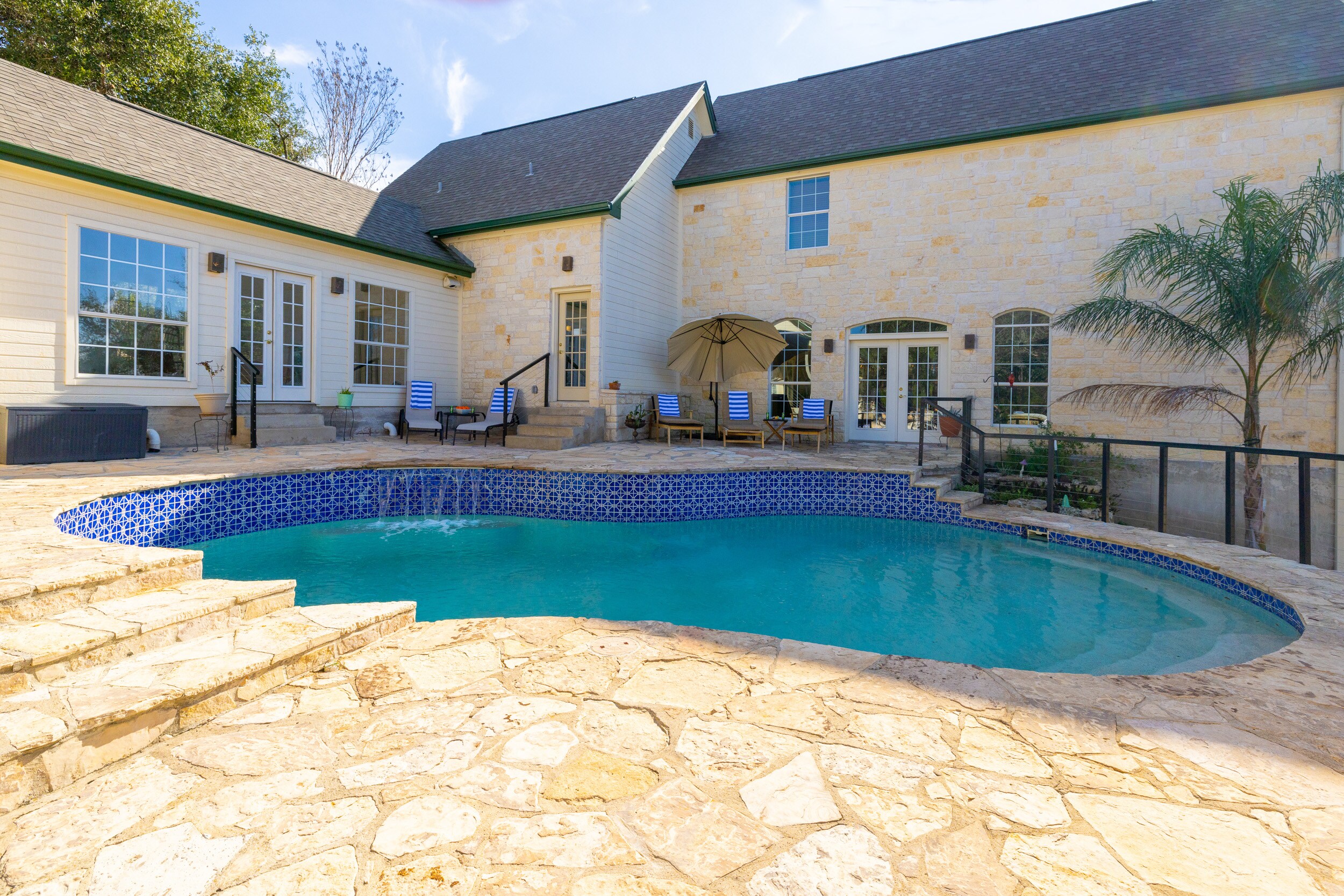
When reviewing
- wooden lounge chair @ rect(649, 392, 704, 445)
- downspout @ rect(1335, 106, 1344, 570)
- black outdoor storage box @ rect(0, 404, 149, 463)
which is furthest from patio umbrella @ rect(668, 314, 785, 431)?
downspout @ rect(1335, 106, 1344, 570)

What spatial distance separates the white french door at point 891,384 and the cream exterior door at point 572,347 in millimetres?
4775

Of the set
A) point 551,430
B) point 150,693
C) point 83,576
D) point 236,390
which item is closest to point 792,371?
point 551,430

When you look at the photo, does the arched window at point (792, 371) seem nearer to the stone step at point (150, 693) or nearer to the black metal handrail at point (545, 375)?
the black metal handrail at point (545, 375)

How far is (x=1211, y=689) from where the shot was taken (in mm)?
2547

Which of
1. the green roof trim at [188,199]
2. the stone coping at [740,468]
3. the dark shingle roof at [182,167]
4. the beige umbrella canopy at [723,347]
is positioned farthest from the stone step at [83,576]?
the beige umbrella canopy at [723,347]

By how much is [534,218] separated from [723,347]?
4016mm

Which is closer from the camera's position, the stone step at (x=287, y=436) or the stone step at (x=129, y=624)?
the stone step at (x=129, y=624)

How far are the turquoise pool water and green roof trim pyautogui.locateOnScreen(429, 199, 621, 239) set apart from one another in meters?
6.09

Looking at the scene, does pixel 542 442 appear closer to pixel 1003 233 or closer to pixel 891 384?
pixel 891 384

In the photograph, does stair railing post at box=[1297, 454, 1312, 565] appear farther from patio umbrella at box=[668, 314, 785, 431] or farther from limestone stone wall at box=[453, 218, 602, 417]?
limestone stone wall at box=[453, 218, 602, 417]

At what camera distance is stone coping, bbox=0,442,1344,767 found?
8.01 ft

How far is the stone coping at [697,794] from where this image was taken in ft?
5.03

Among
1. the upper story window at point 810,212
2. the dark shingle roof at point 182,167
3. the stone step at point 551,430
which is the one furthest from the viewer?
the upper story window at point 810,212

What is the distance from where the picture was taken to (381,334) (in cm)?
1116
